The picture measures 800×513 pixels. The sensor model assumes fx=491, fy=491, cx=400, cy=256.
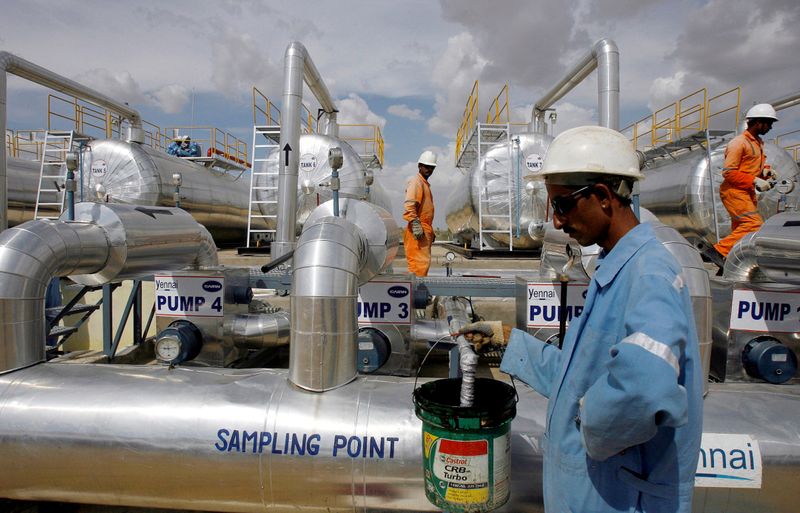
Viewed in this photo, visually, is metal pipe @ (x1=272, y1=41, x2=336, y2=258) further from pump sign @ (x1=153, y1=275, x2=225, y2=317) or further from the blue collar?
the blue collar

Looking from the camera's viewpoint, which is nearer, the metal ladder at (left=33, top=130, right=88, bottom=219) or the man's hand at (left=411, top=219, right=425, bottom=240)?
the man's hand at (left=411, top=219, right=425, bottom=240)

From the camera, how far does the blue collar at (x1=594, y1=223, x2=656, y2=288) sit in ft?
4.35

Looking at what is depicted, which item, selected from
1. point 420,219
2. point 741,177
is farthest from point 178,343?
point 741,177

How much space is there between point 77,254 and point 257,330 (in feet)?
5.15

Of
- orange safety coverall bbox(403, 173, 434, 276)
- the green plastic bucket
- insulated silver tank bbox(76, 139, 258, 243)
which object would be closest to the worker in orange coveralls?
orange safety coverall bbox(403, 173, 434, 276)

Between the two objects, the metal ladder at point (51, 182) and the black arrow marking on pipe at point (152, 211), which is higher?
the metal ladder at point (51, 182)

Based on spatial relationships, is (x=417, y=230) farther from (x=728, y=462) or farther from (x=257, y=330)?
(x=728, y=462)

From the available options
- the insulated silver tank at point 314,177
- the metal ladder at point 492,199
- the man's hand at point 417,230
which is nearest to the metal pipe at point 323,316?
the man's hand at point 417,230

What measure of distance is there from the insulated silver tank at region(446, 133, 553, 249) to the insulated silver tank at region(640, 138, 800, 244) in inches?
94.7

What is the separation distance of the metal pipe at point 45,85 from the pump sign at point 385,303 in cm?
704

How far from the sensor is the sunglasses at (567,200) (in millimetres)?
1414

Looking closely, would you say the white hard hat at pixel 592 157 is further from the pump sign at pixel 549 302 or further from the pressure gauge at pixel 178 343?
the pressure gauge at pixel 178 343

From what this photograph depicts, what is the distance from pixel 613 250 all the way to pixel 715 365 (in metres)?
3.28

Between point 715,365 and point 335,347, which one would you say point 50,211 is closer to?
point 335,347
